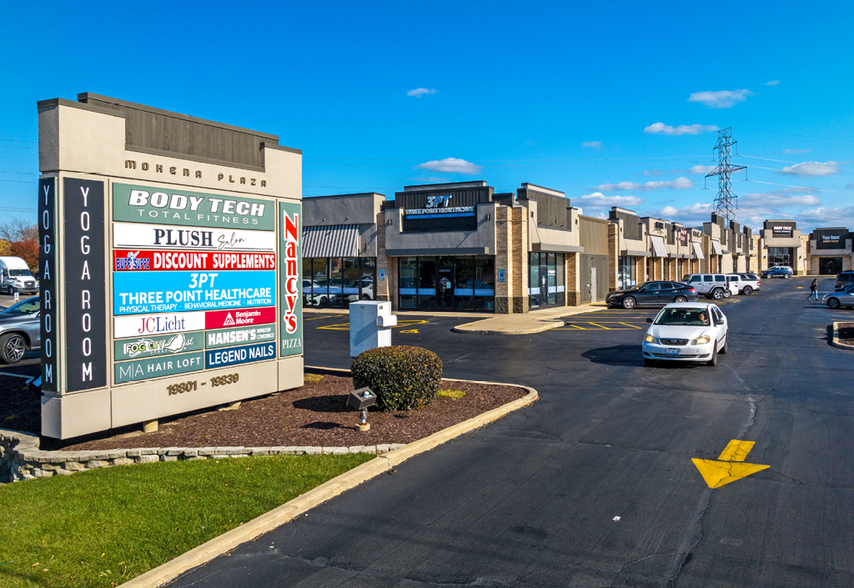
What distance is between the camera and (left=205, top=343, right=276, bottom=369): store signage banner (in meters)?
10.6

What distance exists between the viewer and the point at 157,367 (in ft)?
32.0

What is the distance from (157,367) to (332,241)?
86.4 ft

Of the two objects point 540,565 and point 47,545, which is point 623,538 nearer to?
point 540,565

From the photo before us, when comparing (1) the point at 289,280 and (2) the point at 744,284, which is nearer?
(1) the point at 289,280

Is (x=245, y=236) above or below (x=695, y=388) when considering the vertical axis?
above

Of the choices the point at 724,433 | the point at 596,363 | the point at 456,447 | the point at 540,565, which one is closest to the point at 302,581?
the point at 540,565

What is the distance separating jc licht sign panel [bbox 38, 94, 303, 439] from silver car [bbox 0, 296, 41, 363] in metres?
9.47

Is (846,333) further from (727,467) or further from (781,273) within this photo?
(781,273)

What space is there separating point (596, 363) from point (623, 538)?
10.8m

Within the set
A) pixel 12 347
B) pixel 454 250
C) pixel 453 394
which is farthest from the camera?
pixel 454 250

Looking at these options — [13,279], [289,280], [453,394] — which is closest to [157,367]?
[289,280]

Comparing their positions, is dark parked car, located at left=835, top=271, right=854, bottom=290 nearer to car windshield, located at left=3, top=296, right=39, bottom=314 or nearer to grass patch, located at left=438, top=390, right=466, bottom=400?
grass patch, located at left=438, top=390, right=466, bottom=400

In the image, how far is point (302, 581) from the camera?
513 centimetres

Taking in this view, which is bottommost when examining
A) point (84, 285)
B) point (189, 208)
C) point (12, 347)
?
point (12, 347)
